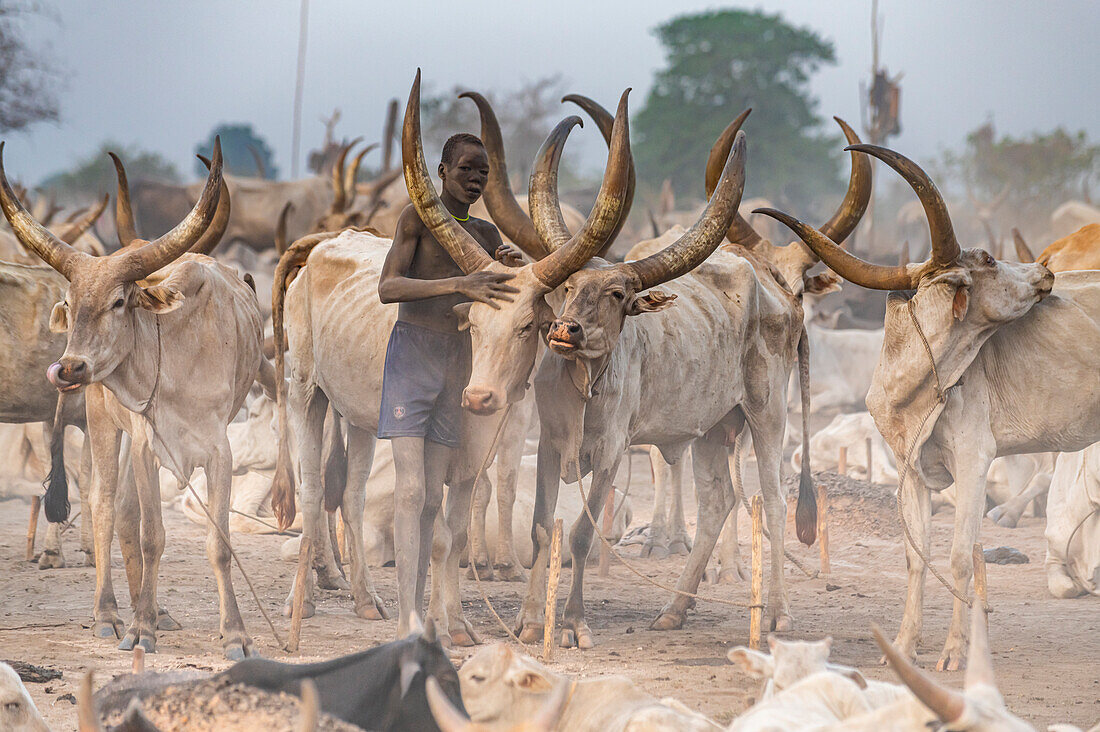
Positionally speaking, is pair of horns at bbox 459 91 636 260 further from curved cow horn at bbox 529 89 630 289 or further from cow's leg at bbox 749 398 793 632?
cow's leg at bbox 749 398 793 632

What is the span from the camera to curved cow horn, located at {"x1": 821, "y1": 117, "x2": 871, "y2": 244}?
21.2 ft

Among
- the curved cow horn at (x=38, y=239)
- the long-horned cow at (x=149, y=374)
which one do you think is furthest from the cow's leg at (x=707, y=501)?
the curved cow horn at (x=38, y=239)

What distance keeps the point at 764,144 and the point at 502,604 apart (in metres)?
34.3

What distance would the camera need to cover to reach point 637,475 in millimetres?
12641

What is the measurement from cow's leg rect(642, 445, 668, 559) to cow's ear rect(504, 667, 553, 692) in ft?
16.3

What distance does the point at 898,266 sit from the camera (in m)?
5.34

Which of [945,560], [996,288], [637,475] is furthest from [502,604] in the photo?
[637,475]

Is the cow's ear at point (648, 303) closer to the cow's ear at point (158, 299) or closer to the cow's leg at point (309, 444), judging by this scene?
the cow's ear at point (158, 299)

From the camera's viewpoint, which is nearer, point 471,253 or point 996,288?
point 471,253

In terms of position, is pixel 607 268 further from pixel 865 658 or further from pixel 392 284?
pixel 865 658

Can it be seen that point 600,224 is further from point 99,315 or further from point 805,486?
point 805,486

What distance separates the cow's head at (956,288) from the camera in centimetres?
527

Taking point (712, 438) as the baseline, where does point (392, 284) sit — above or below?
above

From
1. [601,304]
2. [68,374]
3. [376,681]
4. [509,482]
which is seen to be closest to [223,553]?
[68,374]
